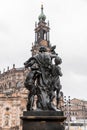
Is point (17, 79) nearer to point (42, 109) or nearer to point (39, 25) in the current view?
point (39, 25)

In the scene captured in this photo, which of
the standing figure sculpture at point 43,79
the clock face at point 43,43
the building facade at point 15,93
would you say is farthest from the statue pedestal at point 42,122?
the clock face at point 43,43

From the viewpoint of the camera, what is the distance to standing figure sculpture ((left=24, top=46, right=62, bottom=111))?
514 inches

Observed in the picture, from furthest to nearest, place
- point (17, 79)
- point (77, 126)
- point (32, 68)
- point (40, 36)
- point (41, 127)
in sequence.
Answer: point (17, 79) → point (40, 36) → point (77, 126) → point (32, 68) → point (41, 127)

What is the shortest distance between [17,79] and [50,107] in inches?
3492

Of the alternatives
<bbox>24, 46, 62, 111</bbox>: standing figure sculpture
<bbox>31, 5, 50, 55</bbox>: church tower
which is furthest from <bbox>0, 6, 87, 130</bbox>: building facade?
<bbox>24, 46, 62, 111</bbox>: standing figure sculpture

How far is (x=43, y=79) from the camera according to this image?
13250 mm

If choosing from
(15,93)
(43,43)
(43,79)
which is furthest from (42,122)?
(43,43)

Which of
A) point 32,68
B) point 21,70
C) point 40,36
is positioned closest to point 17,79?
point 21,70

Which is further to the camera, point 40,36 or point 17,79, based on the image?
point 17,79

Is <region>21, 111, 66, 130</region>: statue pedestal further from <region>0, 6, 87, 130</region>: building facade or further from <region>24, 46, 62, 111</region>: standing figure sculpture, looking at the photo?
<region>0, 6, 87, 130</region>: building facade

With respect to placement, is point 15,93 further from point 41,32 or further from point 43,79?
point 43,79

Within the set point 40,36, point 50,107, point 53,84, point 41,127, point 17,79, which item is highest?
point 40,36

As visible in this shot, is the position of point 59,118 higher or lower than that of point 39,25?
lower

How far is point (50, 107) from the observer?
1262cm
